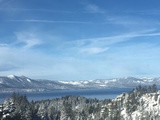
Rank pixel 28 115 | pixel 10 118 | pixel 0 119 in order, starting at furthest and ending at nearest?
pixel 28 115
pixel 10 118
pixel 0 119

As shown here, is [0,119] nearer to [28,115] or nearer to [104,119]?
[28,115]

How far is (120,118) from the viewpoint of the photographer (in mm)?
198000

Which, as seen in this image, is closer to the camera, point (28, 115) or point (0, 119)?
point (0, 119)

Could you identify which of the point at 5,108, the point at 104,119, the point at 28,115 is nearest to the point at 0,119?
the point at 5,108

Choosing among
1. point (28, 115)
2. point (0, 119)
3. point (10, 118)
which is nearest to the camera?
point (0, 119)

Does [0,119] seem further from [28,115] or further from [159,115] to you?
[159,115]

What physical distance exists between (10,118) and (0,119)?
665 cm

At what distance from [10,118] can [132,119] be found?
391 feet

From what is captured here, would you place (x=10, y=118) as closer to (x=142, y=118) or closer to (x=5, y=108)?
(x=5, y=108)

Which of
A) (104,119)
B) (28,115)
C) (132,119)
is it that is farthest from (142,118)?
(28,115)

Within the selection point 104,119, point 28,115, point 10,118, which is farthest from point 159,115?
point 10,118

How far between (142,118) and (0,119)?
122645 mm

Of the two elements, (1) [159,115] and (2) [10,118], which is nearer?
(2) [10,118]

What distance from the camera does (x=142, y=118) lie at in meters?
194
